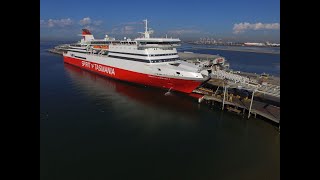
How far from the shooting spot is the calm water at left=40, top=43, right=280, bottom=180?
15.2 metres

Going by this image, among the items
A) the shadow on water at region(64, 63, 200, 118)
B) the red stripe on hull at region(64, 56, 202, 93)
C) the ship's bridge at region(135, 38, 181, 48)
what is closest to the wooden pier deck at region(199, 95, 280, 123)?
the red stripe on hull at region(64, 56, 202, 93)

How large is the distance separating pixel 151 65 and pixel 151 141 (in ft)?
53.3

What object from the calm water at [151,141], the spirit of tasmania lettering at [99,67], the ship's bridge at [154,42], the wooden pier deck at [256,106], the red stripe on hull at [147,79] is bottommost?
the calm water at [151,141]

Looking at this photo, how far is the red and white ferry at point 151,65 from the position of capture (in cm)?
3062

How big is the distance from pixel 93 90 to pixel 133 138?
1770 centimetres

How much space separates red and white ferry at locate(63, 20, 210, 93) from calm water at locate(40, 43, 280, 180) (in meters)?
2.33

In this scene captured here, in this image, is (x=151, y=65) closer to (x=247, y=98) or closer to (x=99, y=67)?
(x=247, y=98)

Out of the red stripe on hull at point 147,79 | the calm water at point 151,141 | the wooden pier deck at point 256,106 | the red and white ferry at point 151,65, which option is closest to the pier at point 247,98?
the wooden pier deck at point 256,106

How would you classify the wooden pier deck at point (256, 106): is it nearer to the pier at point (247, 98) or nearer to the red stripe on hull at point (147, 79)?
the pier at point (247, 98)

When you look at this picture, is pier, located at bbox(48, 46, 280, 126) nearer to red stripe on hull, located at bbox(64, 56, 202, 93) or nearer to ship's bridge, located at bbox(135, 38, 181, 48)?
red stripe on hull, located at bbox(64, 56, 202, 93)

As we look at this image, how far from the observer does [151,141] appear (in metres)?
18.9

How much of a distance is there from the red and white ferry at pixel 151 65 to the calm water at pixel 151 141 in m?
2.33
